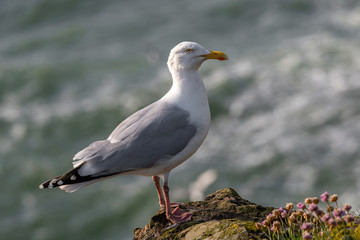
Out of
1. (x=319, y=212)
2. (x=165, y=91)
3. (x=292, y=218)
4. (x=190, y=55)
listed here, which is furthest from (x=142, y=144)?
(x=165, y=91)

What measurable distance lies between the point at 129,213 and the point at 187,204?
8.24 meters

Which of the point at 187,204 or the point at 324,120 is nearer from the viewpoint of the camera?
the point at 187,204

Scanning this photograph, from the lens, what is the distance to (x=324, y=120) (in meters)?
15.8

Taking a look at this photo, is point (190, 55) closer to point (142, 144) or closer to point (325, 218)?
point (142, 144)

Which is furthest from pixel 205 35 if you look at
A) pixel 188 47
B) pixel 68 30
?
pixel 188 47

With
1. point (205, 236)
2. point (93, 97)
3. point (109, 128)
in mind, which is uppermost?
point (93, 97)

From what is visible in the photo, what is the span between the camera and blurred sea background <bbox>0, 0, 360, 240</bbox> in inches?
578

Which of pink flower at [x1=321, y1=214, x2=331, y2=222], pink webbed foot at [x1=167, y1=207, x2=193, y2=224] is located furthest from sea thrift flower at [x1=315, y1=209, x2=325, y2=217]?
pink webbed foot at [x1=167, y1=207, x2=193, y2=224]

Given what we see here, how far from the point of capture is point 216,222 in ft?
18.2

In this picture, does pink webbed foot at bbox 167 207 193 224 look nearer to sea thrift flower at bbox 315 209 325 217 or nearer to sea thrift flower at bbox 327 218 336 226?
sea thrift flower at bbox 315 209 325 217

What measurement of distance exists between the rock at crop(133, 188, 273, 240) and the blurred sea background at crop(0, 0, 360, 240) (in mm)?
7213

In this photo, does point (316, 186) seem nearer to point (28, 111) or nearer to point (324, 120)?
point (324, 120)

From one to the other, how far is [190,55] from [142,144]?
1.12 m

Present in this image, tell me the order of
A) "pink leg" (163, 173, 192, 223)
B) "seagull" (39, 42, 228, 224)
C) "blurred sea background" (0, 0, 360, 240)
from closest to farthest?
"seagull" (39, 42, 228, 224)
"pink leg" (163, 173, 192, 223)
"blurred sea background" (0, 0, 360, 240)
